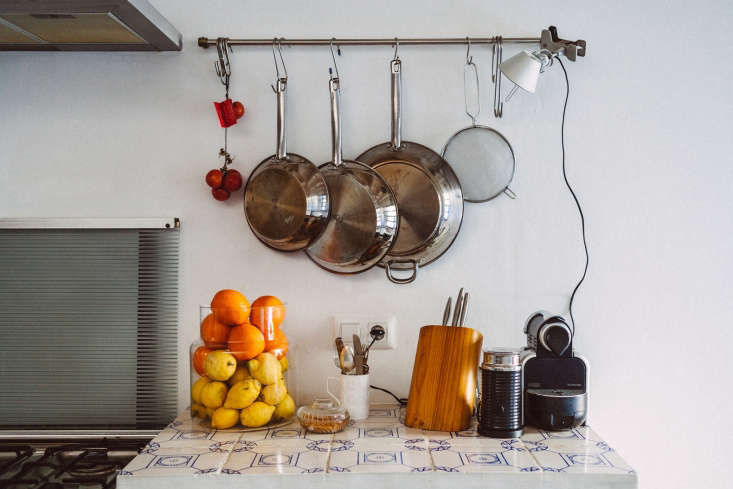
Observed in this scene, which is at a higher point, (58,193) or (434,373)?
(58,193)

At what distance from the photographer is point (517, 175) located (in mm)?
1710

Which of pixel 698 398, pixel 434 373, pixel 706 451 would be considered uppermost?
pixel 434 373

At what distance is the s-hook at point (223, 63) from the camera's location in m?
1.67

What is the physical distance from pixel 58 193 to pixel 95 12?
0.54 metres

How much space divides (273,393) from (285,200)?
443mm

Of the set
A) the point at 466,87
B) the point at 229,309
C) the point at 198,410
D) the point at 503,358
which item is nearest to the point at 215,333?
the point at 229,309

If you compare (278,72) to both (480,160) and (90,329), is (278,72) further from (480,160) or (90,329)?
(90,329)

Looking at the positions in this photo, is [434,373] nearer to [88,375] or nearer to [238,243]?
[238,243]

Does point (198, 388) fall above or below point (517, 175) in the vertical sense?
below

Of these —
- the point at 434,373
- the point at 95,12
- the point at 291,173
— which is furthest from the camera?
the point at 291,173

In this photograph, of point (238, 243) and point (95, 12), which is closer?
point (95, 12)

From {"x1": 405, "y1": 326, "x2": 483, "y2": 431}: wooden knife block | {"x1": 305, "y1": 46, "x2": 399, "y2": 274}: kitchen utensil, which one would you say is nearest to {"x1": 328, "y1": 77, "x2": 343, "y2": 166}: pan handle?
{"x1": 305, "y1": 46, "x2": 399, "y2": 274}: kitchen utensil

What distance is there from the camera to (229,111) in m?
1.64

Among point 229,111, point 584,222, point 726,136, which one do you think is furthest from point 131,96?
point 726,136
